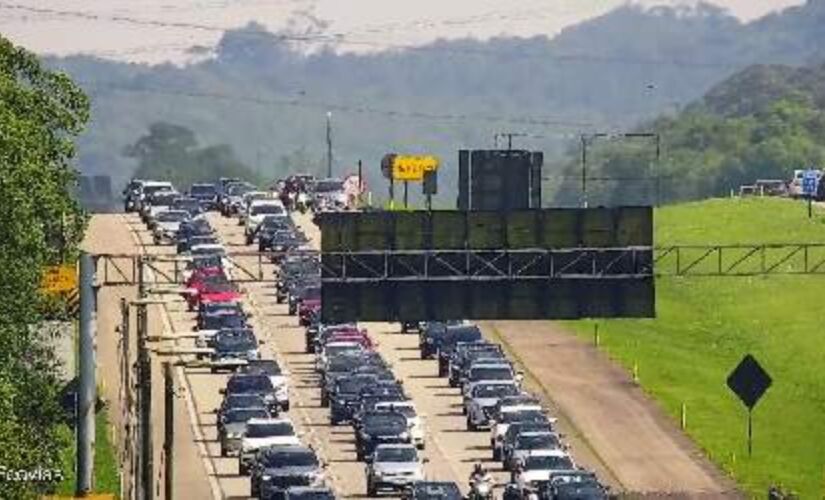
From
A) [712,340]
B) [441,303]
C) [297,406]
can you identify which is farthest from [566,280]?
[712,340]

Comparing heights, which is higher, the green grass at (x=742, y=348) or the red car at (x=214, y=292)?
the red car at (x=214, y=292)

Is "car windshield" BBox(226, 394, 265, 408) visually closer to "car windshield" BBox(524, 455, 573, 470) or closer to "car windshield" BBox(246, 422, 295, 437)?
"car windshield" BBox(246, 422, 295, 437)

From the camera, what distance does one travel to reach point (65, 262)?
93438 mm

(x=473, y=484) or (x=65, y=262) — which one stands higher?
(x=65, y=262)

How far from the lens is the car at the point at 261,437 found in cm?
10025

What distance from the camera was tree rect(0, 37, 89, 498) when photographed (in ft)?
252

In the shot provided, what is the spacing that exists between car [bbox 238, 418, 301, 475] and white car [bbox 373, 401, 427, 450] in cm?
455

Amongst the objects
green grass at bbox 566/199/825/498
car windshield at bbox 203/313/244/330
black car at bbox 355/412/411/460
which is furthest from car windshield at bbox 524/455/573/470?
car windshield at bbox 203/313/244/330

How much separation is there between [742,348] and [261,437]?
41.7 meters

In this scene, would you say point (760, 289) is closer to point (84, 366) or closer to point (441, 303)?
point (441, 303)

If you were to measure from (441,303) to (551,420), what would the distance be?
490 inches

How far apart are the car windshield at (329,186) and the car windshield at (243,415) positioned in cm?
7072

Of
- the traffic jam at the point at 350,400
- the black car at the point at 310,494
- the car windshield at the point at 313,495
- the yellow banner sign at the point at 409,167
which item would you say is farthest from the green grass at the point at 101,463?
the yellow banner sign at the point at 409,167

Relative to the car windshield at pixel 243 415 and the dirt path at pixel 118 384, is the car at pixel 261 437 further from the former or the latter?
the car windshield at pixel 243 415
